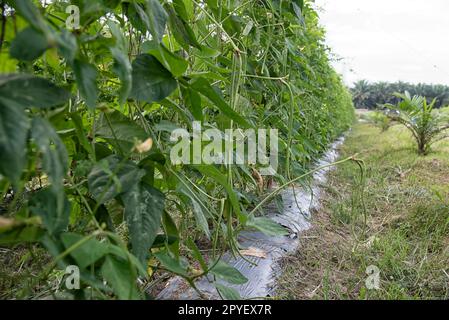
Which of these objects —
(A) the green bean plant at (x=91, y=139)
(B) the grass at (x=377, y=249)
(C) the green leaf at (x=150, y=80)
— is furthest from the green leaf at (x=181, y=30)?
(B) the grass at (x=377, y=249)

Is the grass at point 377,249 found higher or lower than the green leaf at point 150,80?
lower

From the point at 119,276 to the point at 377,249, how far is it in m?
1.26

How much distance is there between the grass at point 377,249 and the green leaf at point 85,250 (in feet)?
2.21

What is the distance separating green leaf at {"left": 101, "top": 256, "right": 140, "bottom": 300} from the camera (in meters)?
0.45

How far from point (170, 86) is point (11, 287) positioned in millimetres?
782

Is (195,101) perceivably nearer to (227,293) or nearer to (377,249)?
(227,293)

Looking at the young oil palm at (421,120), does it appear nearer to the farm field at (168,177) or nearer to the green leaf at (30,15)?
the farm field at (168,177)

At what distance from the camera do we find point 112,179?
→ 1.68 feet

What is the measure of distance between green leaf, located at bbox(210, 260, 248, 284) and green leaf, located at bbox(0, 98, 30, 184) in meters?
0.47

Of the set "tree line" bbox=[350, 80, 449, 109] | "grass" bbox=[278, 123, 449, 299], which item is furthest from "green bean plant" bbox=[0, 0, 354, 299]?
"tree line" bbox=[350, 80, 449, 109]

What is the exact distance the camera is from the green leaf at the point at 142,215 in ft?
1.67
